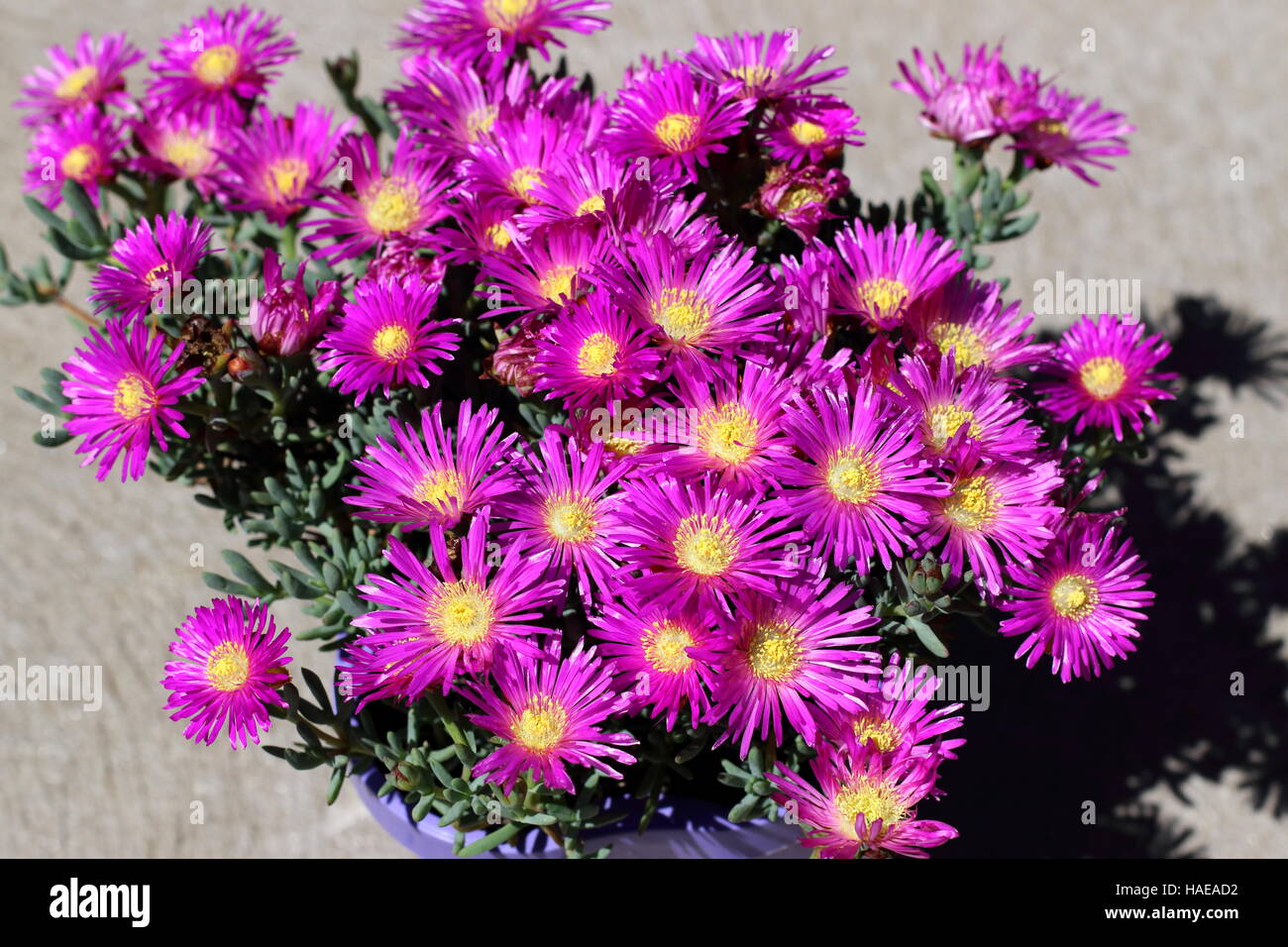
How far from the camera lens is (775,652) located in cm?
48

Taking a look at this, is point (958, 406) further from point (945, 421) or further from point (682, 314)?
point (682, 314)

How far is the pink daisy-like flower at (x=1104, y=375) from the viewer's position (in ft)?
1.90

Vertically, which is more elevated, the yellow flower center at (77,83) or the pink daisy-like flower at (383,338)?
the yellow flower center at (77,83)

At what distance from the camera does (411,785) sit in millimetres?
536

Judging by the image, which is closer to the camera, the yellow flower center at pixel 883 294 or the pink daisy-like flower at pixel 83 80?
the yellow flower center at pixel 883 294

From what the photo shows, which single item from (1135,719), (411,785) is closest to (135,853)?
(411,785)

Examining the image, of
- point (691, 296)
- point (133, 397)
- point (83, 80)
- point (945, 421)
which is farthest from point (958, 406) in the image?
point (83, 80)

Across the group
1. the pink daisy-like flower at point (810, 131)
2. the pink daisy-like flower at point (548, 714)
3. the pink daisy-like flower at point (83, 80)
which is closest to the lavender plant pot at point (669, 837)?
the pink daisy-like flower at point (548, 714)

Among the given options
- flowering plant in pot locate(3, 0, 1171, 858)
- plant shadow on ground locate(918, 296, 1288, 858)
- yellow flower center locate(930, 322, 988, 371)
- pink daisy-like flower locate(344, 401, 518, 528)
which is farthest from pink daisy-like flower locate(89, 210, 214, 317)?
plant shadow on ground locate(918, 296, 1288, 858)

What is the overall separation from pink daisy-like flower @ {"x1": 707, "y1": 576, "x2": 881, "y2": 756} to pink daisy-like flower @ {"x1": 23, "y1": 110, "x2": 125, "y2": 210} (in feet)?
1.47

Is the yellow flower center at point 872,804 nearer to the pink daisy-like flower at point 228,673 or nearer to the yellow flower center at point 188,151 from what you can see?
the pink daisy-like flower at point 228,673

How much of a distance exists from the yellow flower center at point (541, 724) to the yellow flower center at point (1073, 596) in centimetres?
21

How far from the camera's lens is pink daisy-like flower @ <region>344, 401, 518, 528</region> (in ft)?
1.60
